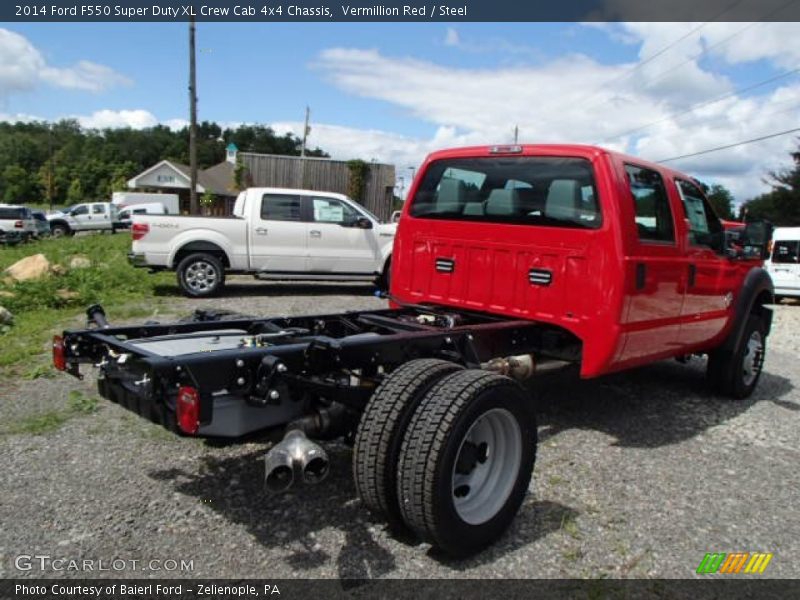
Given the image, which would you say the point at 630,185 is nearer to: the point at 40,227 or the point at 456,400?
the point at 456,400

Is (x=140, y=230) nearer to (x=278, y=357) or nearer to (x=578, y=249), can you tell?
(x=578, y=249)

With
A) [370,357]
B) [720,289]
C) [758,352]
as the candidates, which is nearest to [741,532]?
[370,357]

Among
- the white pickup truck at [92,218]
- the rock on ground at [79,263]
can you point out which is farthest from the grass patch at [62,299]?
the white pickup truck at [92,218]

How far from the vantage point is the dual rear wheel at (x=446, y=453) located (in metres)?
2.97

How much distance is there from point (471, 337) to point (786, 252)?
1778 centimetres

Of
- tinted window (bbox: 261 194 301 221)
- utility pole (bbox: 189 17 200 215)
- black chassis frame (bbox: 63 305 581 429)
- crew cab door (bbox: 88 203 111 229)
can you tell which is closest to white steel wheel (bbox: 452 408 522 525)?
black chassis frame (bbox: 63 305 581 429)

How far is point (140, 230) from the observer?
11.4m

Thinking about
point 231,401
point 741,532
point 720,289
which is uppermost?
point 720,289

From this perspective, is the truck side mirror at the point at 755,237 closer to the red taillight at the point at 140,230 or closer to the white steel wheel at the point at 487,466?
the white steel wheel at the point at 487,466

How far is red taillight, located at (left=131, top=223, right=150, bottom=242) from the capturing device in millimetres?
11312

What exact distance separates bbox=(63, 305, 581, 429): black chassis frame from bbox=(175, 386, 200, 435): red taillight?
4 cm

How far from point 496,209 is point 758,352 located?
11.3 feet

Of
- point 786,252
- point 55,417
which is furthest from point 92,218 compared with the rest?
point 55,417

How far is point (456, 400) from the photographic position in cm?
306
